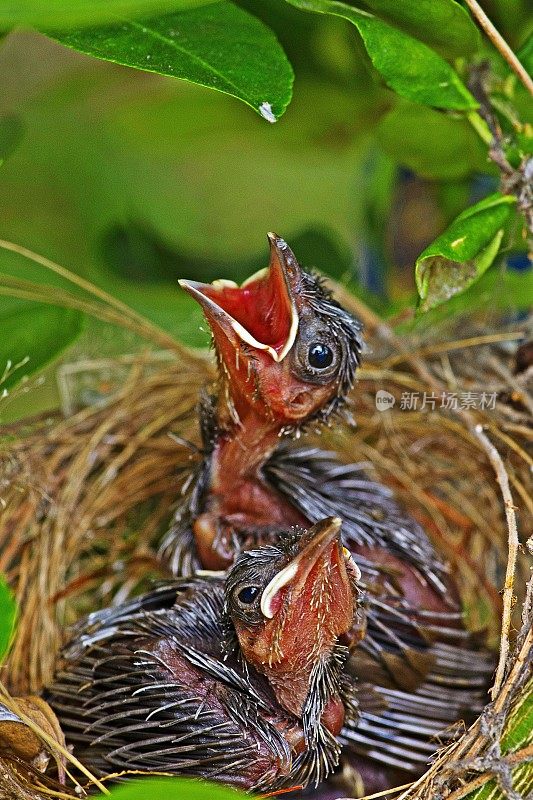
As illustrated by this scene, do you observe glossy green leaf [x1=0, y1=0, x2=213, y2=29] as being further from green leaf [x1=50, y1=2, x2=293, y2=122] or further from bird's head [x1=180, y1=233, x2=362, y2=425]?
bird's head [x1=180, y1=233, x2=362, y2=425]

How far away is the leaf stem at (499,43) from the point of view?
0.76m

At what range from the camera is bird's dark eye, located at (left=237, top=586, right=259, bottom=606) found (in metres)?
0.72

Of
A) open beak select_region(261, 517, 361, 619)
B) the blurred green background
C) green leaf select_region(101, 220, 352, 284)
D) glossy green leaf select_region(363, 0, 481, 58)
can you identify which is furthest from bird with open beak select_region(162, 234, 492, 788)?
green leaf select_region(101, 220, 352, 284)

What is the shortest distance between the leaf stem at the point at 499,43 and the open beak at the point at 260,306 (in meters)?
0.26

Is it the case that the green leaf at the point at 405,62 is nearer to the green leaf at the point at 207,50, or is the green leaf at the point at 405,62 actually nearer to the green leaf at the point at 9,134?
the green leaf at the point at 207,50

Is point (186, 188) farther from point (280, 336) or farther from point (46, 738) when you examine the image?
point (46, 738)

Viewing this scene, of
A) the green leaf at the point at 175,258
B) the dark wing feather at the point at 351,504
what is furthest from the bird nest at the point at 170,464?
the green leaf at the point at 175,258

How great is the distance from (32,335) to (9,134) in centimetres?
47

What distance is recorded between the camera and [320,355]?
0.81 m

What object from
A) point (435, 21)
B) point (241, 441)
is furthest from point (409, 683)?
point (435, 21)

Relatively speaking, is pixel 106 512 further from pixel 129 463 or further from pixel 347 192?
pixel 347 192

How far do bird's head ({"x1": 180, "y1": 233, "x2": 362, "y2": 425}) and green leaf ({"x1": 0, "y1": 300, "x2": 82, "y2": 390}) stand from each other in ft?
0.71

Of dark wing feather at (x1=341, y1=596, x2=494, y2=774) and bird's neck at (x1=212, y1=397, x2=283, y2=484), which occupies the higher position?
bird's neck at (x1=212, y1=397, x2=283, y2=484)

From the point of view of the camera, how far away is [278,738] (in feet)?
2.46
